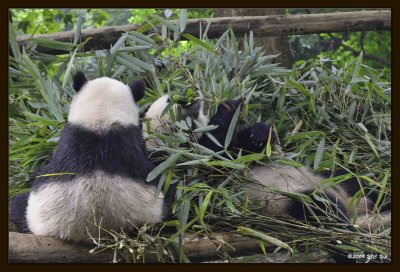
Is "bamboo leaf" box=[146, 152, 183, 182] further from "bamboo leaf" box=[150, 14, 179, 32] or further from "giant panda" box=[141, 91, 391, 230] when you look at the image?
"bamboo leaf" box=[150, 14, 179, 32]

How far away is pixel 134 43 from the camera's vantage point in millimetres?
3330

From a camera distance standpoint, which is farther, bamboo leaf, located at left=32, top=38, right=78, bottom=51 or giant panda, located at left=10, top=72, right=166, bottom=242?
bamboo leaf, located at left=32, top=38, right=78, bottom=51

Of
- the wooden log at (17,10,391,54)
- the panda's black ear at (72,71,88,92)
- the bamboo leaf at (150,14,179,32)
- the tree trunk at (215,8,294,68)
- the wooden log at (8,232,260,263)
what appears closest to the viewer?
the wooden log at (8,232,260,263)

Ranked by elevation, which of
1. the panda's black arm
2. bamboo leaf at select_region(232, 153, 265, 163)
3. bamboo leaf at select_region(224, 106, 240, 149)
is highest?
bamboo leaf at select_region(224, 106, 240, 149)

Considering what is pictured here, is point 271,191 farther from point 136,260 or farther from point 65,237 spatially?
point 65,237

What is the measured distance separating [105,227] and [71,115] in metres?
0.62

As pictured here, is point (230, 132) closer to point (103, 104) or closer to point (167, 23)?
point (103, 104)

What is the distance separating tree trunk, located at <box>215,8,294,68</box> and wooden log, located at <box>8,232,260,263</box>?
2604 millimetres

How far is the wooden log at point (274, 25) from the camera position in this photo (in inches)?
154

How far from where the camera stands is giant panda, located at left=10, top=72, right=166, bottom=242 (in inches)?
104

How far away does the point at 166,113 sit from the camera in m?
3.15

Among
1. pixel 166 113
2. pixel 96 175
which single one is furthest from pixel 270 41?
pixel 96 175

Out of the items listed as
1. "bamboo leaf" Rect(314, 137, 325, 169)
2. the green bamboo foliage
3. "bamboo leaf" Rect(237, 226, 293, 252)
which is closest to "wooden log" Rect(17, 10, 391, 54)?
the green bamboo foliage

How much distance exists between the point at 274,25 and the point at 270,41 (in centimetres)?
80
